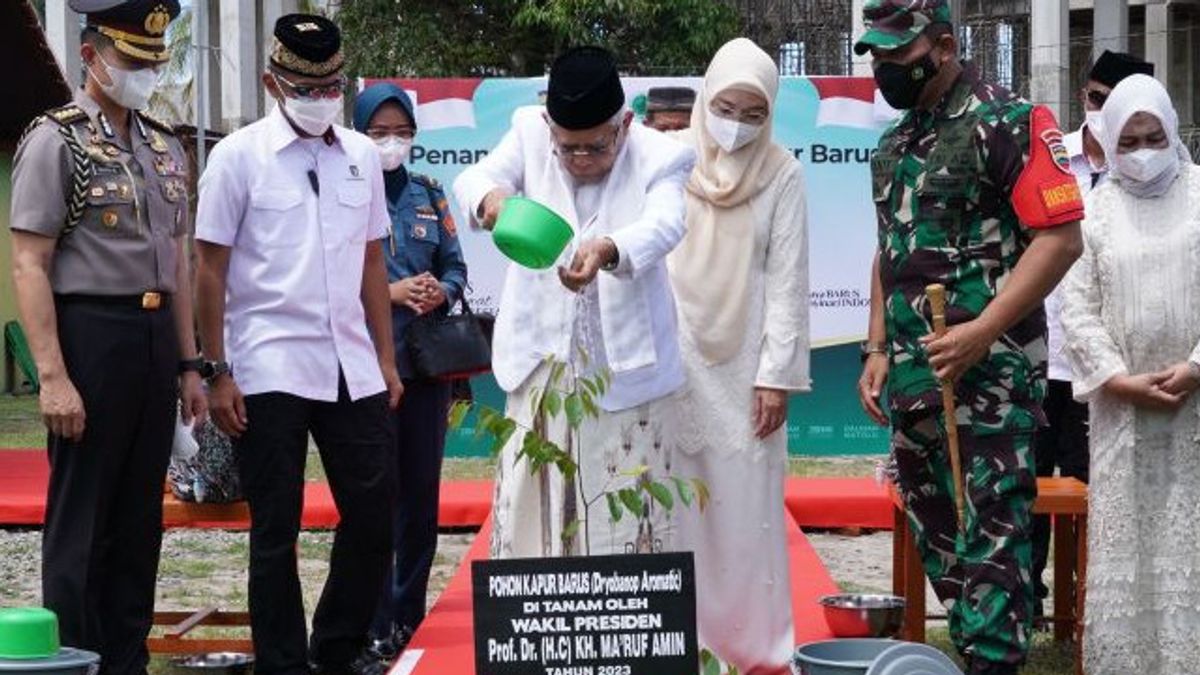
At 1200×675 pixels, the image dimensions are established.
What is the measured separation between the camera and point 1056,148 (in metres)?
4.51

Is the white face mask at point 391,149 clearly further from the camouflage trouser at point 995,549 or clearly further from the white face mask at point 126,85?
the camouflage trouser at point 995,549

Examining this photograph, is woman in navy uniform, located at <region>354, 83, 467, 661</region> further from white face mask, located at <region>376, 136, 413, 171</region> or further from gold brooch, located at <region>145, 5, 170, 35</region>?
gold brooch, located at <region>145, 5, 170, 35</region>

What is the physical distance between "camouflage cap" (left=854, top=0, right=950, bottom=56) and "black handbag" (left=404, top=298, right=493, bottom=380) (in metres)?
1.90

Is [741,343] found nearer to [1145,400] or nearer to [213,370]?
[1145,400]

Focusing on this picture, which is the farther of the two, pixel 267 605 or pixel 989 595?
pixel 267 605

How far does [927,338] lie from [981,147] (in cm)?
45

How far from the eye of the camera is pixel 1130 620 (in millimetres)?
5332

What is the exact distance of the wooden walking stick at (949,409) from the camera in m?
4.51

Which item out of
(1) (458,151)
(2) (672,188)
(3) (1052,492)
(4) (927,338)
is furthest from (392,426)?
(1) (458,151)

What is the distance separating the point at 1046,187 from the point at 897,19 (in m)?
0.52

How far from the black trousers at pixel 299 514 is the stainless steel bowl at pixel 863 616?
128cm

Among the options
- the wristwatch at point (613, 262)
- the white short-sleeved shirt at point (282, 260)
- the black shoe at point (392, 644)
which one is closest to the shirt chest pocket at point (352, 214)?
the white short-sleeved shirt at point (282, 260)

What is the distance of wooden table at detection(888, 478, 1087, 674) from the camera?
5828 mm

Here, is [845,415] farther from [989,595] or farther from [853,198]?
[989,595]
